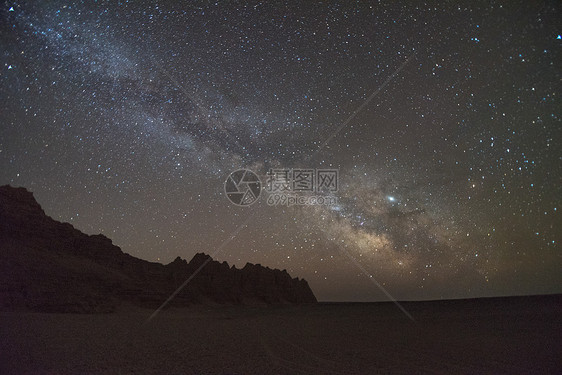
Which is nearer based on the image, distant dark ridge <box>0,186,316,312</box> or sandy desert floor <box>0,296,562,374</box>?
sandy desert floor <box>0,296,562,374</box>

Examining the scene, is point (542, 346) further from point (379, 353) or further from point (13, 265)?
point (13, 265)

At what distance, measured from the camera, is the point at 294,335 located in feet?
52.3

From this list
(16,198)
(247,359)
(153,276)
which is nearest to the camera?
(247,359)

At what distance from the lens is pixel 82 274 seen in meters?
44.7

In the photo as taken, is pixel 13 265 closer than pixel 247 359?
No

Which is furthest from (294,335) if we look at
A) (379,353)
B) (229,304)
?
(229,304)

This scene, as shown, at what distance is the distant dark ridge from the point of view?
122 ft

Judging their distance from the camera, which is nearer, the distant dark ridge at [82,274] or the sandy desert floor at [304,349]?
the sandy desert floor at [304,349]

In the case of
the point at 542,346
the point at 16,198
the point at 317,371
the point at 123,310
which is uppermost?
the point at 16,198

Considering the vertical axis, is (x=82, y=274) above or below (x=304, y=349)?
above

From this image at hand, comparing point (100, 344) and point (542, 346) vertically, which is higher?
point (542, 346)

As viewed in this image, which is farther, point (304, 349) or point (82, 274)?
→ point (82, 274)

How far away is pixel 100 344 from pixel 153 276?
5127 centimetres

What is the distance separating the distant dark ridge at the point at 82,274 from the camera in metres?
37.2
